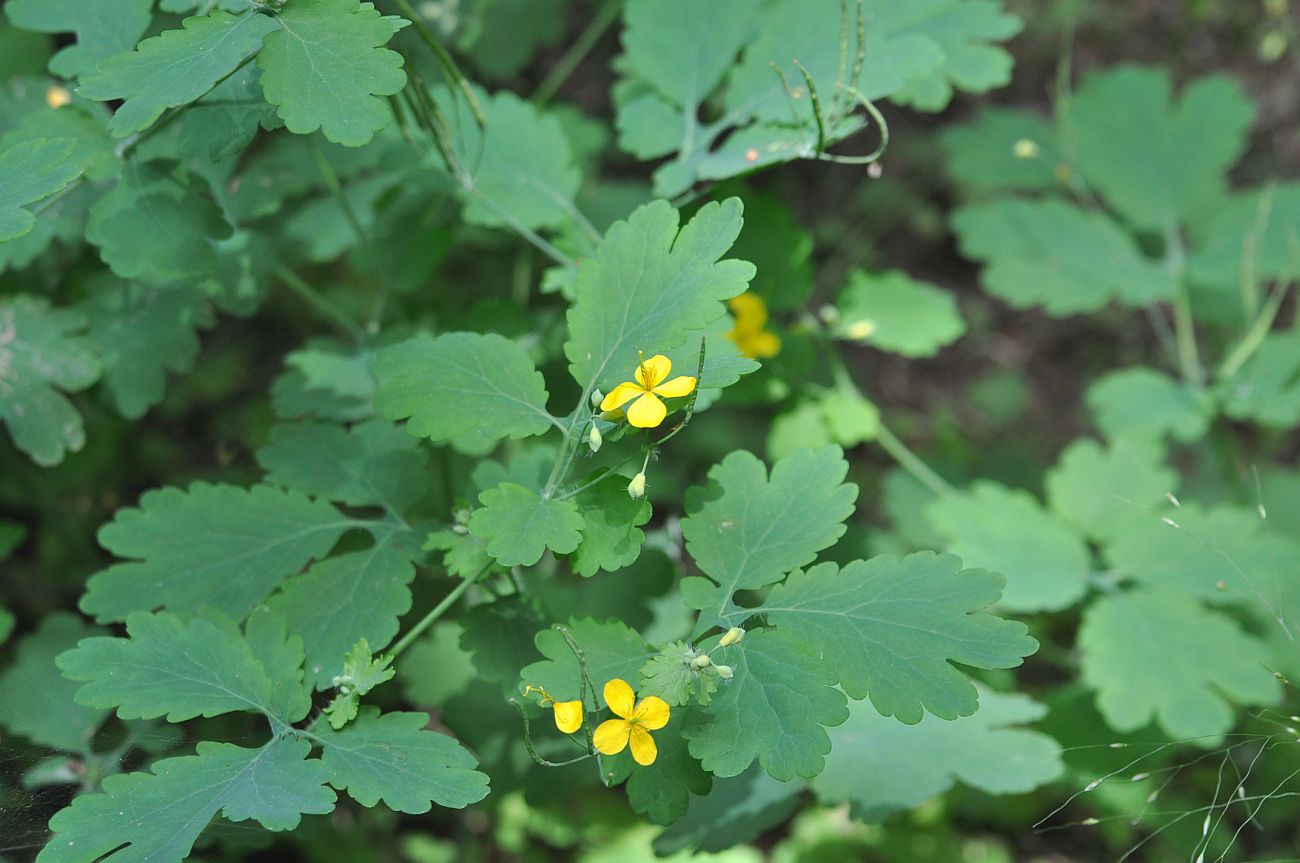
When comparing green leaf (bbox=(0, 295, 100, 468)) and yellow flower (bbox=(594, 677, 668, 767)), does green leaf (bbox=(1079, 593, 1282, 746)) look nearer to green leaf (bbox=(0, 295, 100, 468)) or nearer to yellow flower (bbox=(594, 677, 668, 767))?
yellow flower (bbox=(594, 677, 668, 767))

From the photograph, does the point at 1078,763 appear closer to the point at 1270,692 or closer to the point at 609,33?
the point at 1270,692

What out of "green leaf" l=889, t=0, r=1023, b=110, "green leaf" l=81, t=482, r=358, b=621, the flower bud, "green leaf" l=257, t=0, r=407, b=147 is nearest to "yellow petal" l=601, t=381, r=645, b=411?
the flower bud

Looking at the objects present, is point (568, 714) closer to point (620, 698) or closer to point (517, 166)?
point (620, 698)

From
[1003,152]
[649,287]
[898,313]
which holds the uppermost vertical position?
[649,287]

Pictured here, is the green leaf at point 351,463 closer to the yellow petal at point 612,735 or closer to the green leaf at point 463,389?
the green leaf at point 463,389

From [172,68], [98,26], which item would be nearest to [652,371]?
[172,68]

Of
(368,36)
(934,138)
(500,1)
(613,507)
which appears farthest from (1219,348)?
(368,36)
